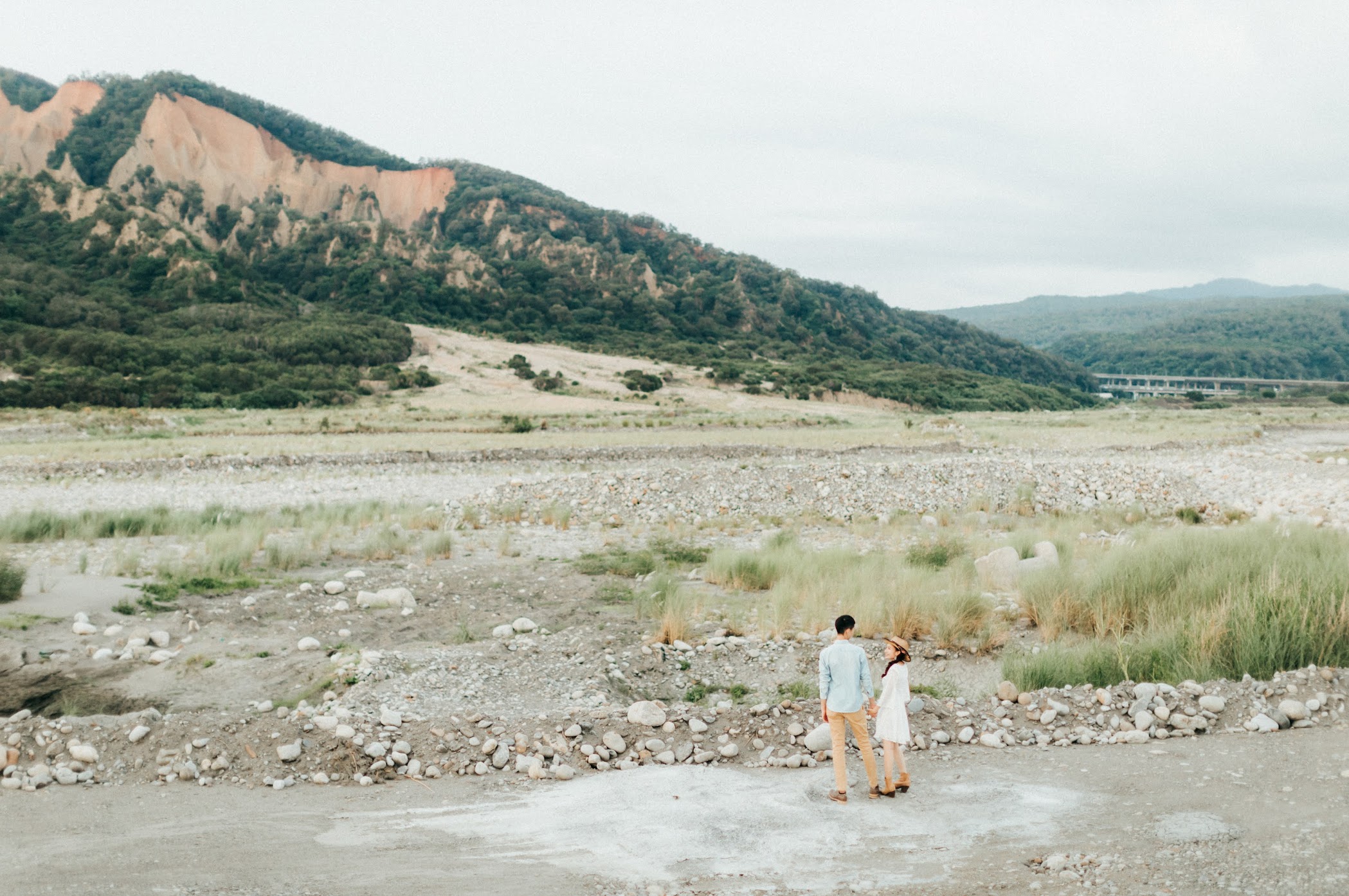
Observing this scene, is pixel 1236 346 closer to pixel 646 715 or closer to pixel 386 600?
pixel 386 600

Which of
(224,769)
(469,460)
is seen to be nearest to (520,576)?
(224,769)

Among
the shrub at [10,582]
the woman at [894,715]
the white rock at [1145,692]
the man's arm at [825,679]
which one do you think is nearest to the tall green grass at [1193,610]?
the white rock at [1145,692]

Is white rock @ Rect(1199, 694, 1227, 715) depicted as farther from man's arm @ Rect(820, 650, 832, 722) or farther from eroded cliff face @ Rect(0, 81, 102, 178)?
eroded cliff face @ Rect(0, 81, 102, 178)

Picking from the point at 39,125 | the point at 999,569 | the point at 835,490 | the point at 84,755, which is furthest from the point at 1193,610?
the point at 39,125

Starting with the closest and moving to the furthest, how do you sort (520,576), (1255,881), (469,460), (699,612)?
(1255,881)
(699,612)
(520,576)
(469,460)

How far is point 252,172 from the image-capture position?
108562 mm

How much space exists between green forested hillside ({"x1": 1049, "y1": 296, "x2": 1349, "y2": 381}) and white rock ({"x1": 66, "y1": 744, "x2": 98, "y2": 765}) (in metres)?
156

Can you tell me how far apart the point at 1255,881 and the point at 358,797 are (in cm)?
558

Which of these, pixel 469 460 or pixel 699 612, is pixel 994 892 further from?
pixel 469 460

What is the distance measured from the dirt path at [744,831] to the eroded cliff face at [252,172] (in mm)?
108084

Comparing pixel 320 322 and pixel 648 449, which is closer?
pixel 648 449

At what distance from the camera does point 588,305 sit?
105 metres

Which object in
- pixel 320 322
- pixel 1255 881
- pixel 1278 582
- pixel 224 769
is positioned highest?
pixel 320 322

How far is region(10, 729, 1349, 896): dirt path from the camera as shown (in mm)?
5016
